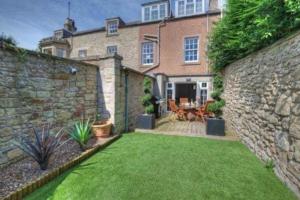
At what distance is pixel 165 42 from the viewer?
11461 millimetres

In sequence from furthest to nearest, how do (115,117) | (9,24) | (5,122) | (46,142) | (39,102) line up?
1. (9,24)
2. (115,117)
3. (39,102)
4. (46,142)
5. (5,122)

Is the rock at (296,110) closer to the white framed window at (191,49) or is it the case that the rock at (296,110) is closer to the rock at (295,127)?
the rock at (295,127)

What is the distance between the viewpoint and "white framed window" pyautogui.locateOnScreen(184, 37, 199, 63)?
10.7 m

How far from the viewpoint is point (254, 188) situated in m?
2.44

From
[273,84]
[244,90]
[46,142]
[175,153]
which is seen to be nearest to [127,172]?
[175,153]

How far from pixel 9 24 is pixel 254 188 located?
9152mm

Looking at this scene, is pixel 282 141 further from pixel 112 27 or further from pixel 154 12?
pixel 112 27

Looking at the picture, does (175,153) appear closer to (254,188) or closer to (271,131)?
(254,188)

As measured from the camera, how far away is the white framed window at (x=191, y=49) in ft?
35.2

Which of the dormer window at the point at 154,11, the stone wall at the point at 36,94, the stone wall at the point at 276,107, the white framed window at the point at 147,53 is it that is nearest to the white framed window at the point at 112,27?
the dormer window at the point at 154,11

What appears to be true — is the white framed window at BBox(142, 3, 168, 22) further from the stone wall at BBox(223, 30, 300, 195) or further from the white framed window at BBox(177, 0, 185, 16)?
the stone wall at BBox(223, 30, 300, 195)

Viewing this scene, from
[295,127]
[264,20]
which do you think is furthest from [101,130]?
[264,20]

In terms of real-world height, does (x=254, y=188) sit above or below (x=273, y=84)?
below

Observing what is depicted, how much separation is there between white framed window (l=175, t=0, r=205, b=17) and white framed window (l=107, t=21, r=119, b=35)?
4.89m
